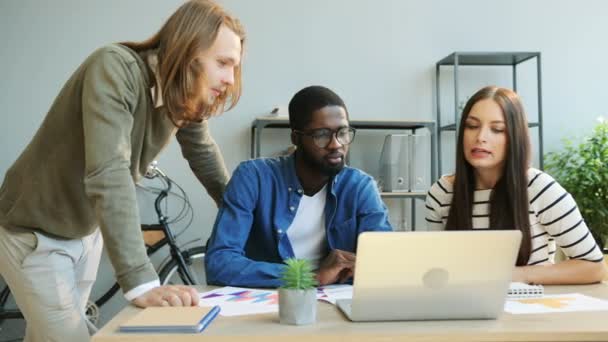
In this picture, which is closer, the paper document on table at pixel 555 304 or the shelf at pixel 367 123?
the paper document on table at pixel 555 304

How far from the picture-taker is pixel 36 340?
1428mm

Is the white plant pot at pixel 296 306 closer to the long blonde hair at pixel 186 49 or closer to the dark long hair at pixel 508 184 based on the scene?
the long blonde hair at pixel 186 49

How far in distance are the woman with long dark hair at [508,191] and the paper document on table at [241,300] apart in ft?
2.30

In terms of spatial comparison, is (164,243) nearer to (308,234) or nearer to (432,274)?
(308,234)

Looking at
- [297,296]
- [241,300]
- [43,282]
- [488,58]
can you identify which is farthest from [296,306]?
[488,58]

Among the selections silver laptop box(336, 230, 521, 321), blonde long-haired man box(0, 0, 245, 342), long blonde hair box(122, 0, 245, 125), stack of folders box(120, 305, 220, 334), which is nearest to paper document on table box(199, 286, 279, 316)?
stack of folders box(120, 305, 220, 334)

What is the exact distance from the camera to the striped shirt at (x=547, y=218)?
1625 millimetres

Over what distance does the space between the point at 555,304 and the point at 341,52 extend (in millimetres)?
2670

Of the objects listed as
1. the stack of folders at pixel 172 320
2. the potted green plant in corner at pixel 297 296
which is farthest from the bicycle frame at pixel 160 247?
the potted green plant in corner at pixel 297 296

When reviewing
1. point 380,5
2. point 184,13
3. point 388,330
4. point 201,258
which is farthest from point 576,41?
point 388,330

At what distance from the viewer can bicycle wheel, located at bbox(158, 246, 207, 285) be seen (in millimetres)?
3389

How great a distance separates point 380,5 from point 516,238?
115 inches

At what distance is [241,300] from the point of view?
4.10ft

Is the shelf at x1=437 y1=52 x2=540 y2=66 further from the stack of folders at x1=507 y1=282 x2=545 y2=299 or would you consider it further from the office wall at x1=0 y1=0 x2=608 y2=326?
the stack of folders at x1=507 y1=282 x2=545 y2=299
